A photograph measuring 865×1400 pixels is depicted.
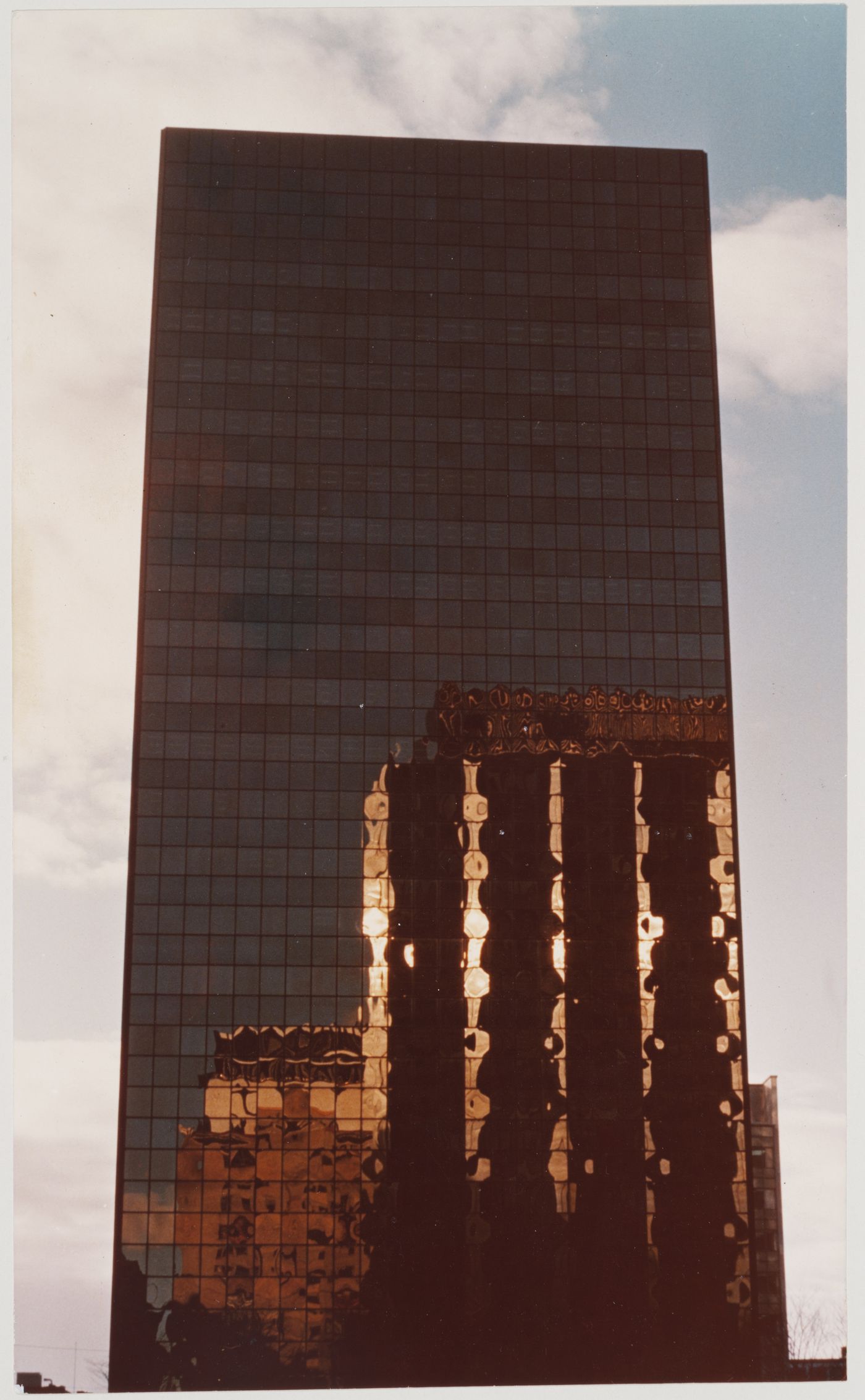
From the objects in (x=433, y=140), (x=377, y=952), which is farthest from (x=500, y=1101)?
(x=433, y=140)

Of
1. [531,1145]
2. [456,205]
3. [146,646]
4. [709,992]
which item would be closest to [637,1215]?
[531,1145]

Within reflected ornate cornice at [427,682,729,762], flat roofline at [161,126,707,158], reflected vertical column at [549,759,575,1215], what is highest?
flat roofline at [161,126,707,158]

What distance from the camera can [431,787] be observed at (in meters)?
85.6

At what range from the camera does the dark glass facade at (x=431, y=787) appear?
78438mm

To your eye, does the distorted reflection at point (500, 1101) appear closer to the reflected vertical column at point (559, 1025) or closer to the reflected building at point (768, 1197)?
the reflected vertical column at point (559, 1025)

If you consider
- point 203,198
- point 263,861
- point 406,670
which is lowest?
point 263,861

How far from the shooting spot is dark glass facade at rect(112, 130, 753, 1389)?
7844cm

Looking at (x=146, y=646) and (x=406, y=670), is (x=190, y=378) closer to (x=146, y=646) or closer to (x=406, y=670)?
(x=146, y=646)

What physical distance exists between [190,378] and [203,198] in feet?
41.5

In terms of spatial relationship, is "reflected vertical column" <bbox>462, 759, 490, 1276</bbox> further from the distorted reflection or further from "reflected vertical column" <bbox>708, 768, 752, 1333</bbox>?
"reflected vertical column" <bbox>708, 768, 752, 1333</bbox>

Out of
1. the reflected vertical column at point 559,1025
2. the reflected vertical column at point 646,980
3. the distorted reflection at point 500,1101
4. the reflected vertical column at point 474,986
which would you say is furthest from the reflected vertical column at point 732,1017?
the reflected vertical column at point 474,986

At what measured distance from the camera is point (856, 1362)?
36.8 m

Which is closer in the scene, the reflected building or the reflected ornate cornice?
the reflected ornate cornice

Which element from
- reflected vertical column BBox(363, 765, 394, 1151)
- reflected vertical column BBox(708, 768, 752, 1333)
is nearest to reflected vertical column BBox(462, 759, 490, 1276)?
reflected vertical column BBox(363, 765, 394, 1151)
